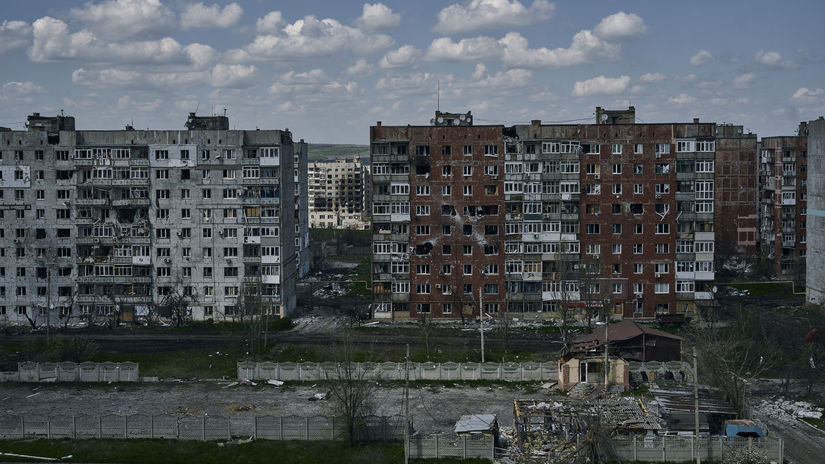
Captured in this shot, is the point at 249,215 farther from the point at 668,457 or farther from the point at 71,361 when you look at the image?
the point at 668,457

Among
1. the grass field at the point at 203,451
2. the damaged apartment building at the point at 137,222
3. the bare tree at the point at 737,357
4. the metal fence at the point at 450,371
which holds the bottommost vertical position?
the grass field at the point at 203,451

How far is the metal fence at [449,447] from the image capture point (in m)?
45.9

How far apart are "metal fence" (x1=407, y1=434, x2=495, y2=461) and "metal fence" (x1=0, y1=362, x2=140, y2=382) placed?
25303 millimetres

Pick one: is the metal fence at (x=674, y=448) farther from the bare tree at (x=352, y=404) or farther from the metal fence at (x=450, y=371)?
the metal fence at (x=450, y=371)

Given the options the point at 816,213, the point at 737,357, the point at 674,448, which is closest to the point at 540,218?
the point at 816,213

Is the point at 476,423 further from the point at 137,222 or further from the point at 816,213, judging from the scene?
the point at 816,213

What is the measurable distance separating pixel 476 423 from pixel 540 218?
3830 centimetres

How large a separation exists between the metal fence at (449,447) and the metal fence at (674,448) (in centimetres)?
664

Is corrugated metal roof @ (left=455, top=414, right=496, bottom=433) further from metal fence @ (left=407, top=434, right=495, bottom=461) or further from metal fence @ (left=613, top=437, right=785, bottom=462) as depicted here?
metal fence @ (left=613, top=437, right=785, bottom=462)

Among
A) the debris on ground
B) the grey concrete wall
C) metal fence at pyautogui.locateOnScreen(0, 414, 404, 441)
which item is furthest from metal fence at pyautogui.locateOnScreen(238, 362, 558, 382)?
the grey concrete wall

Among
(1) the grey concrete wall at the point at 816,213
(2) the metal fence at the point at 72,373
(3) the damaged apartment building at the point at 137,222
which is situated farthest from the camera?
(1) the grey concrete wall at the point at 816,213

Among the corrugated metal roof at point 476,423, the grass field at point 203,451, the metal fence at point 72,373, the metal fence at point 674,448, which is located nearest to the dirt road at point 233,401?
the metal fence at point 72,373

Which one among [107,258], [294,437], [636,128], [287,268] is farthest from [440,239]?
[294,437]

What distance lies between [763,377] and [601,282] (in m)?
22.8
